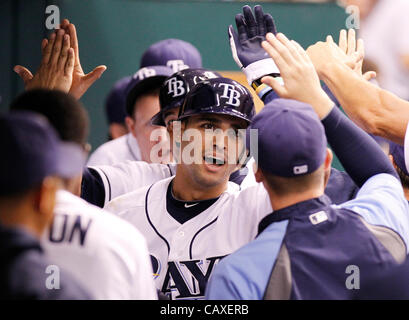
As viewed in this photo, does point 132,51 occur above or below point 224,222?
above

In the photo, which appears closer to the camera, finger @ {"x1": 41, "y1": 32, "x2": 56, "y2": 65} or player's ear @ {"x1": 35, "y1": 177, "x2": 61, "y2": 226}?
player's ear @ {"x1": 35, "y1": 177, "x2": 61, "y2": 226}

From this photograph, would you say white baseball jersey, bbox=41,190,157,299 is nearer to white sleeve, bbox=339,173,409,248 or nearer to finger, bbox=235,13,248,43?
white sleeve, bbox=339,173,409,248

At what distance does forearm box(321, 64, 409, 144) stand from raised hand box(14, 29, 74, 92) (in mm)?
815

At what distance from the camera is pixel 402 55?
399 centimetres

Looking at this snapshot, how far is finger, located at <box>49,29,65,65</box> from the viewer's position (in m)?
2.23

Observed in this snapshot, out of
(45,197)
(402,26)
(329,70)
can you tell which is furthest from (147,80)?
(45,197)

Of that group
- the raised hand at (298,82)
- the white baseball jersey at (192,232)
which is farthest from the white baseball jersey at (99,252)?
the raised hand at (298,82)

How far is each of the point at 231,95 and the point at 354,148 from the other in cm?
46

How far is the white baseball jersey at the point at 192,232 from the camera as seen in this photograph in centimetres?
206

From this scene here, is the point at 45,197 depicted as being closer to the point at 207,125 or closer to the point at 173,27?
the point at 207,125

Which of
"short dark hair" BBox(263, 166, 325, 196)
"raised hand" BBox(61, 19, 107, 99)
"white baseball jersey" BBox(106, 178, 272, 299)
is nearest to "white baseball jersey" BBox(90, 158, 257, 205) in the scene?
"white baseball jersey" BBox(106, 178, 272, 299)
